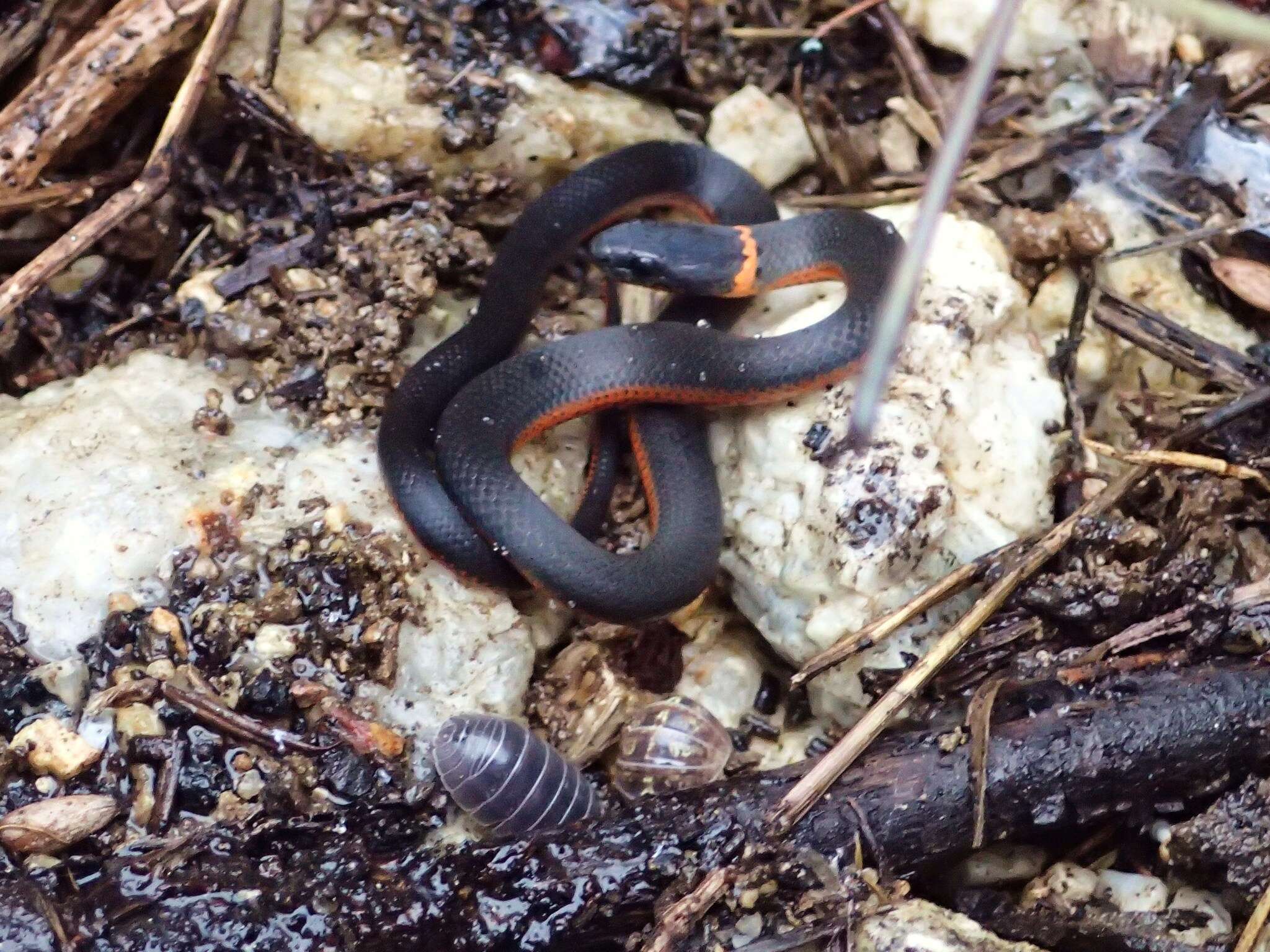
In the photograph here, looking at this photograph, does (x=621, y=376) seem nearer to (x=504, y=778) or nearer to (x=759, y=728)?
(x=759, y=728)

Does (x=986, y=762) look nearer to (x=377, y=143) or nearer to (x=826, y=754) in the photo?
(x=826, y=754)

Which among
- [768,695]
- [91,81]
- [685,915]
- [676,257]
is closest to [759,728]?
[768,695]

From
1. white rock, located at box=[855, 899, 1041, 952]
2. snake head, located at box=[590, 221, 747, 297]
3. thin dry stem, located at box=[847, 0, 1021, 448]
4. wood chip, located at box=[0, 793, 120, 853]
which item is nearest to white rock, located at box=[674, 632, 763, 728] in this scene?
white rock, located at box=[855, 899, 1041, 952]

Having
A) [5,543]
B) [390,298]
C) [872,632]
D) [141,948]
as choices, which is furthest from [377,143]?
[141,948]

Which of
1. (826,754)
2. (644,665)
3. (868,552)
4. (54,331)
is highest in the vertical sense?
(54,331)

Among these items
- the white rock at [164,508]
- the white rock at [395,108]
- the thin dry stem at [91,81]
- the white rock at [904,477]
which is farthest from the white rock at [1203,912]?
the thin dry stem at [91,81]

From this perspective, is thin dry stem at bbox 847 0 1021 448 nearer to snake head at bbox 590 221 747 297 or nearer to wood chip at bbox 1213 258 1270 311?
snake head at bbox 590 221 747 297

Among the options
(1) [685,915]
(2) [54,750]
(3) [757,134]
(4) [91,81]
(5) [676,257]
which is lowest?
(1) [685,915]
